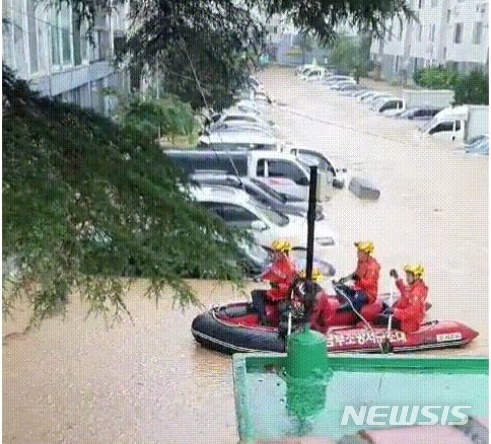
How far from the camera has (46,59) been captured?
108 centimetres

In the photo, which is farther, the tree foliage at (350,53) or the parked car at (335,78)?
the parked car at (335,78)

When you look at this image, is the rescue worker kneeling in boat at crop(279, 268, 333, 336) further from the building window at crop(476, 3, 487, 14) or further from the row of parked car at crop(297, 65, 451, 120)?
the building window at crop(476, 3, 487, 14)

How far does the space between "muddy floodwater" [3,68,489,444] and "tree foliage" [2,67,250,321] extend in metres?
0.05

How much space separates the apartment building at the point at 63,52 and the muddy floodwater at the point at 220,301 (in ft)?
1.00

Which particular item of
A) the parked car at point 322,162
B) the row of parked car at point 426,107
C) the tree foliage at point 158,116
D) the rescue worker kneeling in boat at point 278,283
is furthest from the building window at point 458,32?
the parked car at point 322,162

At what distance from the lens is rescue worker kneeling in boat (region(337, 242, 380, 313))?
6.41 ft

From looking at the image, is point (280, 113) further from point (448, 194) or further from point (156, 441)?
point (448, 194)

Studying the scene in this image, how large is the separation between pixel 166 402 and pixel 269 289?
0.39m

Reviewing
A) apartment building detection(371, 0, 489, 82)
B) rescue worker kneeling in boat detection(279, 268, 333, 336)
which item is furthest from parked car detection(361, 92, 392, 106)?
rescue worker kneeling in boat detection(279, 268, 333, 336)

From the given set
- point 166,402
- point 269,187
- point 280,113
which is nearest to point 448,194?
point 269,187

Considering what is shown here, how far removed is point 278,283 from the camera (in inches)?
73.7

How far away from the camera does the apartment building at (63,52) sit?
955 mm

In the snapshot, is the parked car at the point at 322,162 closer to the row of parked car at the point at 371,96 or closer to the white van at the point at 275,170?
the white van at the point at 275,170

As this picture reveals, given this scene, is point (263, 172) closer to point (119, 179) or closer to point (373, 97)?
point (373, 97)
